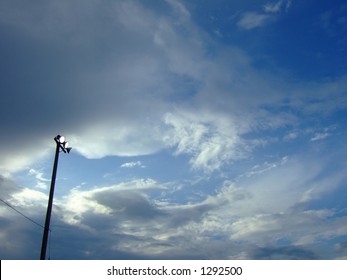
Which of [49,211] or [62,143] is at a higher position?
[62,143]

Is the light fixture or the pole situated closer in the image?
the pole

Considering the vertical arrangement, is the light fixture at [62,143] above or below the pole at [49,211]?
above

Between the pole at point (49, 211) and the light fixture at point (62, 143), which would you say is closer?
the pole at point (49, 211)

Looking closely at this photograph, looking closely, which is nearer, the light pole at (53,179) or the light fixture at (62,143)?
the light pole at (53,179)

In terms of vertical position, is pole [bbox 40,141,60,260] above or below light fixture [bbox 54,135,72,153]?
below

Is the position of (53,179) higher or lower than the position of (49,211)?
higher
